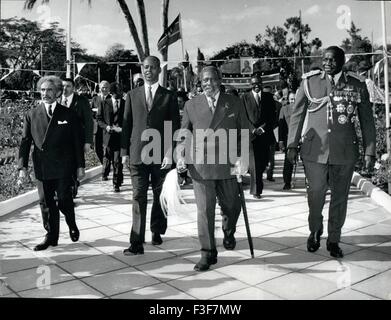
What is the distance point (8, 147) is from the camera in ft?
35.2

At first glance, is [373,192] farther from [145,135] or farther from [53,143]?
[53,143]

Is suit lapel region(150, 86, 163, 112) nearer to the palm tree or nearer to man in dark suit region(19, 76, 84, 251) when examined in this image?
man in dark suit region(19, 76, 84, 251)

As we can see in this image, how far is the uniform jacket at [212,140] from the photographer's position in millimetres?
4664

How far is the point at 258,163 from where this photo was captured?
8.17 metres

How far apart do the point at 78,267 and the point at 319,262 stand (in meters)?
2.38

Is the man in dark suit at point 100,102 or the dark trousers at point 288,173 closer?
the dark trousers at point 288,173

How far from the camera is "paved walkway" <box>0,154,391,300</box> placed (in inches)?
158

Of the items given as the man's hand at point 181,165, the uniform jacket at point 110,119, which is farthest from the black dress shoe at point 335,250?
the uniform jacket at point 110,119

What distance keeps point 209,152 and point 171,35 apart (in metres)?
7.65

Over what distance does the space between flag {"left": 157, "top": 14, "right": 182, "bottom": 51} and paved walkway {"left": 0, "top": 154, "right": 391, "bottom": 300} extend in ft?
19.3

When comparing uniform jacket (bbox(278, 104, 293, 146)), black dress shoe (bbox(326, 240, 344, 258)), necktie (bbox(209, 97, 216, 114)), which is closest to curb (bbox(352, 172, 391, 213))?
uniform jacket (bbox(278, 104, 293, 146))

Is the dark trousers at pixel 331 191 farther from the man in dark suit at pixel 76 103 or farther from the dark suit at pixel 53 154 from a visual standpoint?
the man in dark suit at pixel 76 103

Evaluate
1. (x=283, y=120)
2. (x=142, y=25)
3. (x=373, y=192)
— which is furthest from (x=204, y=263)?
(x=142, y=25)

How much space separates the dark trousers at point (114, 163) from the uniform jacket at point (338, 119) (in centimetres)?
439
